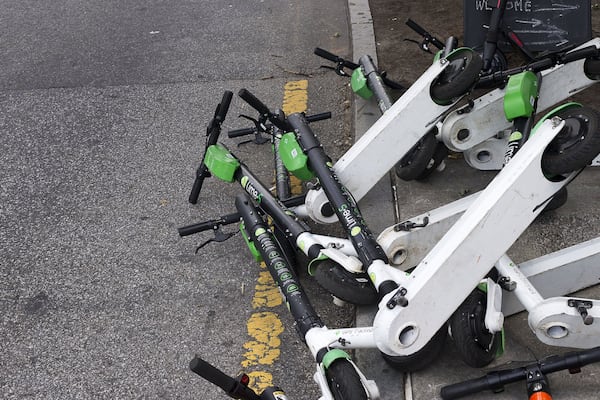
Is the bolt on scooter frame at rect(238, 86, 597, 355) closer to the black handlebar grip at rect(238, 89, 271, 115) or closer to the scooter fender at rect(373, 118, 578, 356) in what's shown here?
the scooter fender at rect(373, 118, 578, 356)

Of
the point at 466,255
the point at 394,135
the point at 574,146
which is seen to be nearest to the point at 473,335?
the point at 466,255

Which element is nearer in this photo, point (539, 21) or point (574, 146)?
point (574, 146)

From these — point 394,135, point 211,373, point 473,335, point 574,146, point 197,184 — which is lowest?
point 197,184

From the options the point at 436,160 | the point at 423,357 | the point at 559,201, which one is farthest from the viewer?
the point at 436,160

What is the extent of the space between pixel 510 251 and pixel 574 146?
106 centimetres

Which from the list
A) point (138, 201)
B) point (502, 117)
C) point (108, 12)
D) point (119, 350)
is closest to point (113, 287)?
point (119, 350)

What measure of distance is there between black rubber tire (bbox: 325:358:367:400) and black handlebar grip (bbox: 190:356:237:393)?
15.9 inches

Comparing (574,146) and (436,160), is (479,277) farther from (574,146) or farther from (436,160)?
(436,160)

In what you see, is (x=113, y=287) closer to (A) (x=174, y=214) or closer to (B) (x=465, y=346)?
(A) (x=174, y=214)

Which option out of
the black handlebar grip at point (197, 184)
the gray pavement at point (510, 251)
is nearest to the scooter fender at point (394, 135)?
the gray pavement at point (510, 251)

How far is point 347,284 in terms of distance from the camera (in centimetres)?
312

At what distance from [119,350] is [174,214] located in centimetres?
120

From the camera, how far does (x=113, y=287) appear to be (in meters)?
3.77

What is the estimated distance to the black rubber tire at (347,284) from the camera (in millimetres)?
3121
